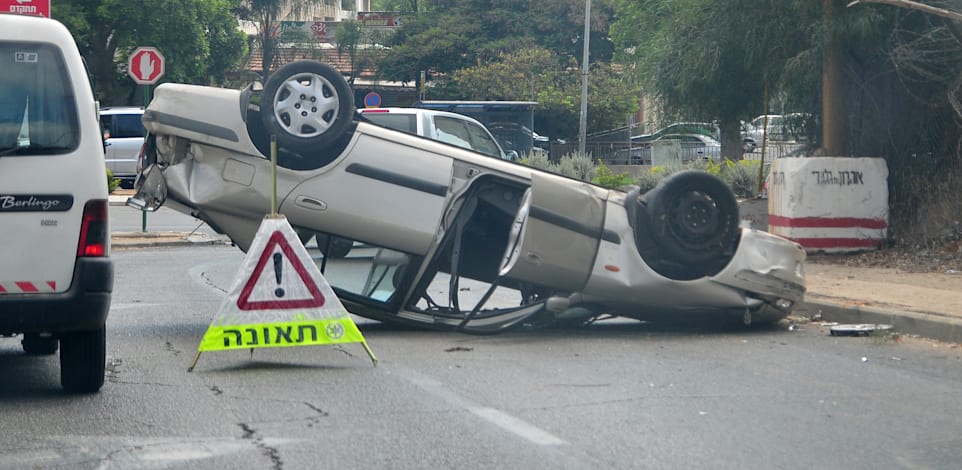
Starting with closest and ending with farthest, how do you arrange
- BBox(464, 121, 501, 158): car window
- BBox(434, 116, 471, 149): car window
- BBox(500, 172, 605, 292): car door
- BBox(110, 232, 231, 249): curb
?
1. BBox(500, 172, 605, 292): car door
2. BBox(434, 116, 471, 149): car window
3. BBox(464, 121, 501, 158): car window
4. BBox(110, 232, 231, 249): curb

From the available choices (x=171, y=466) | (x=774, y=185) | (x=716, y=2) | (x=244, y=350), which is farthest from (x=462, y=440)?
(x=716, y=2)

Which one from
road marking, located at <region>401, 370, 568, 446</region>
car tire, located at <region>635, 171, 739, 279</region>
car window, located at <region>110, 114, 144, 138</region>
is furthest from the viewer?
car window, located at <region>110, 114, 144, 138</region>

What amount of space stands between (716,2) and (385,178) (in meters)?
8.50

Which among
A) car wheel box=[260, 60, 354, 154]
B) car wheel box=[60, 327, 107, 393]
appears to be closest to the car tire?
car wheel box=[260, 60, 354, 154]

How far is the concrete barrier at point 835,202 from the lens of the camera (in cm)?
1466

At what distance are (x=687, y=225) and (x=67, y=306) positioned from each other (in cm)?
502

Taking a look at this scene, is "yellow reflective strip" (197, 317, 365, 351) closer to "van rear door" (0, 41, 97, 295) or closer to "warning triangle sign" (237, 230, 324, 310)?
"warning triangle sign" (237, 230, 324, 310)

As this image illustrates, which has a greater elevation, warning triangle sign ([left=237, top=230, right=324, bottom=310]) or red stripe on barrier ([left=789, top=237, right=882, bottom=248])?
warning triangle sign ([left=237, top=230, right=324, bottom=310])

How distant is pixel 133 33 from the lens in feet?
141

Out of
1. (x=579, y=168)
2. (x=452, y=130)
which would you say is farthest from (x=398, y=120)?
(x=579, y=168)

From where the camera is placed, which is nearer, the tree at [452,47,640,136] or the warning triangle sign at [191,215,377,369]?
the warning triangle sign at [191,215,377,369]

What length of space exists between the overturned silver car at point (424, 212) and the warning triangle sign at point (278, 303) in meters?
1.29

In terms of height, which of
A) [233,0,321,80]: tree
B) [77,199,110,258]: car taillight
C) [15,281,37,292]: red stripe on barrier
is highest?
[233,0,321,80]: tree

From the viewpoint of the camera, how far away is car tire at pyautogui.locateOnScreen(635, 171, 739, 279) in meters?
9.77
